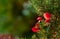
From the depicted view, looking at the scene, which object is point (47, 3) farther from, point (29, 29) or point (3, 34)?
point (3, 34)

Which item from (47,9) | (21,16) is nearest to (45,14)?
(47,9)

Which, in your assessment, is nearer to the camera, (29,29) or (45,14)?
(45,14)

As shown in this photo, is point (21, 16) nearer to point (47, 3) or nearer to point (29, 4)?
point (29, 4)

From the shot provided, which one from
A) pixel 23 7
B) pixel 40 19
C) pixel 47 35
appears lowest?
pixel 47 35

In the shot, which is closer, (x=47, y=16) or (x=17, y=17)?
(x=47, y=16)

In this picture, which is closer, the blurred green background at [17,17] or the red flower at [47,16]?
the red flower at [47,16]

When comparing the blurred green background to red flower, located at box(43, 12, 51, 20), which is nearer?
red flower, located at box(43, 12, 51, 20)

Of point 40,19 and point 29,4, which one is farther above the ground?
point 29,4

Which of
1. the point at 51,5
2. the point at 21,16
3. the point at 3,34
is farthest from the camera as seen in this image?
the point at 3,34

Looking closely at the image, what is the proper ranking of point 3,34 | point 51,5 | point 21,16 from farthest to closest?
1. point 3,34
2. point 21,16
3. point 51,5
